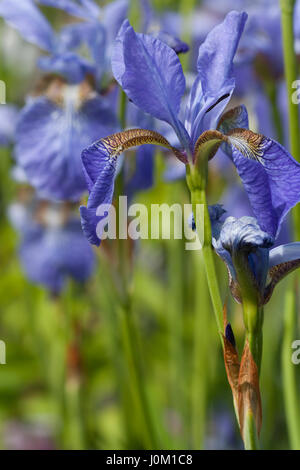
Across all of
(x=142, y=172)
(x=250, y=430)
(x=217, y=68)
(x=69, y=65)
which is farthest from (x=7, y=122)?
(x=250, y=430)

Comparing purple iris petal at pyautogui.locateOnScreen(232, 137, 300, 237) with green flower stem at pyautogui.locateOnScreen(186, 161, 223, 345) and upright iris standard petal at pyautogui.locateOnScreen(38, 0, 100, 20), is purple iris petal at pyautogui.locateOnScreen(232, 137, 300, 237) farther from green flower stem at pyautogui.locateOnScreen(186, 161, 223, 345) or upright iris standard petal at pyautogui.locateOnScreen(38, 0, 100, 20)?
upright iris standard petal at pyautogui.locateOnScreen(38, 0, 100, 20)

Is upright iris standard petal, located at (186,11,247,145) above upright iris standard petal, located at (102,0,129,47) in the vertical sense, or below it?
below

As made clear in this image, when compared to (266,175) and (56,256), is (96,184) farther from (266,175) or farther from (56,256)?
(56,256)

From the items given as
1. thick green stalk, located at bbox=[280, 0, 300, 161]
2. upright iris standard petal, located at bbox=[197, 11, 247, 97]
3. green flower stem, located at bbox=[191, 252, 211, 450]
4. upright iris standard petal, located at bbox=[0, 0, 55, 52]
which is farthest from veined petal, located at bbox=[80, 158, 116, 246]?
green flower stem, located at bbox=[191, 252, 211, 450]

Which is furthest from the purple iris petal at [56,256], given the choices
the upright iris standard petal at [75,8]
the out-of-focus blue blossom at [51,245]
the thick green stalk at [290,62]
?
the thick green stalk at [290,62]

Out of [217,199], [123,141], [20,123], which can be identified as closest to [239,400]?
[123,141]

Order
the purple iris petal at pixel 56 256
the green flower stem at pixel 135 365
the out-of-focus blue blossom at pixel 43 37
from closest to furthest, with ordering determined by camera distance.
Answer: the green flower stem at pixel 135 365
the out-of-focus blue blossom at pixel 43 37
the purple iris petal at pixel 56 256

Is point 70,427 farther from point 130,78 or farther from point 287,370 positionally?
point 130,78

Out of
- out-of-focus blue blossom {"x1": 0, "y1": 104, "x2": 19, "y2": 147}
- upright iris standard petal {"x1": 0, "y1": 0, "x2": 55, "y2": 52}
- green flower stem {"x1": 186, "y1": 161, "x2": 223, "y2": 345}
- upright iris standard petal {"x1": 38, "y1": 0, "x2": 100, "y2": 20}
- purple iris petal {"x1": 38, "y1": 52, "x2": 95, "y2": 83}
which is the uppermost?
upright iris standard petal {"x1": 38, "y1": 0, "x2": 100, "y2": 20}

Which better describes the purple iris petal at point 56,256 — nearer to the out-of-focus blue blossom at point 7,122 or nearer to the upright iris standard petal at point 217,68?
the out-of-focus blue blossom at point 7,122
